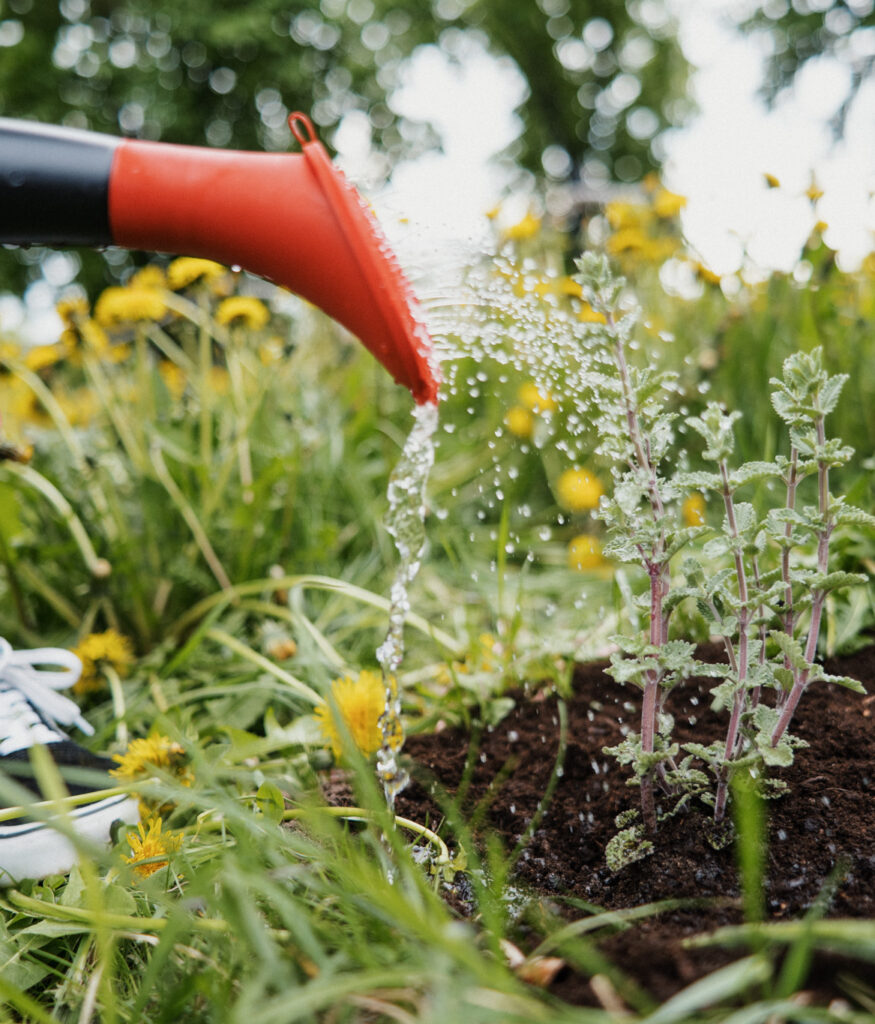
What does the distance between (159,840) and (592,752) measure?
1.86 ft

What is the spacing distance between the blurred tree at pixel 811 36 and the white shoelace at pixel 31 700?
10952 mm

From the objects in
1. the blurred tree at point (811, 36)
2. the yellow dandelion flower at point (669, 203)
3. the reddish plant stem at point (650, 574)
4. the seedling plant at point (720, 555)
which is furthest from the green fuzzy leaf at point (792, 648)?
the blurred tree at point (811, 36)

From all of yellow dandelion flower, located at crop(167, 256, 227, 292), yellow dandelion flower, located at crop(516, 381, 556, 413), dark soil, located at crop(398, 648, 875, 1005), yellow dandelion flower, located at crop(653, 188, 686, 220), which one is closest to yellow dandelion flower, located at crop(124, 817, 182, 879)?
dark soil, located at crop(398, 648, 875, 1005)

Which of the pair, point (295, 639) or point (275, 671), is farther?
point (295, 639)

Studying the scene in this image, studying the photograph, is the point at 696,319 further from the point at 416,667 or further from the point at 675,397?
the point at 416,667

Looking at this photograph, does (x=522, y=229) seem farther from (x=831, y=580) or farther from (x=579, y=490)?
(x=831, y=580)

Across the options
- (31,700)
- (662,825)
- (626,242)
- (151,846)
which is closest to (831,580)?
(662,825)

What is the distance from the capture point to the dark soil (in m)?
0.71

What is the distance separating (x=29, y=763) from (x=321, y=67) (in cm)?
1314

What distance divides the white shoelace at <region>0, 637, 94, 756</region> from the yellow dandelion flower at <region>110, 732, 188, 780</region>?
114mm

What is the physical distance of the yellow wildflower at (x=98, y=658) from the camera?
1.58 m

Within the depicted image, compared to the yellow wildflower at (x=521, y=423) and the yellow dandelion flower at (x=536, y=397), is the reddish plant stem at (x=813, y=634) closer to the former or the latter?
the yellow dandelion flower at (x=536, y=397)

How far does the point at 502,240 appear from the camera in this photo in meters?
2.75

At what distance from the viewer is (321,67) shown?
12227 millimetres
